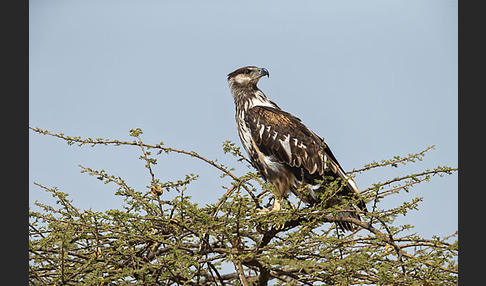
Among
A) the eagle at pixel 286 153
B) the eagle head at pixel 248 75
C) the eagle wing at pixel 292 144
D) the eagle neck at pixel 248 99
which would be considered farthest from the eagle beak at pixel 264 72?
the eagle wing at pixel 292 144

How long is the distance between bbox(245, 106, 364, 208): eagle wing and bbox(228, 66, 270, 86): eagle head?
0.63m

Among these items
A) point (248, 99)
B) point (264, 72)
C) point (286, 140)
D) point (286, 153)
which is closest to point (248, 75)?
point (264, 72)

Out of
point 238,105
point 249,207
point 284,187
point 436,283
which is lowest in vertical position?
point 436,283

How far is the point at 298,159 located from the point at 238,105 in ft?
3.70

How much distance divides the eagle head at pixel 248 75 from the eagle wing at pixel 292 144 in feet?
2.06

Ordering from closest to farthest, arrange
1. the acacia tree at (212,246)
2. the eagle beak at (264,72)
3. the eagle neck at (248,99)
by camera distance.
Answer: the acacia tree at (212,246)
the eagle neck at (248,99)
the eagle beak at (264,72)

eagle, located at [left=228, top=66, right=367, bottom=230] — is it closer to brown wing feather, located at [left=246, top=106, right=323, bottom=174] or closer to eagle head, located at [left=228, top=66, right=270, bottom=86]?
brown wing feather, located at [left=246, top=106, right=323, bottom=174]

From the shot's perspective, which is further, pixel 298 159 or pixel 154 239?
pixel 298 159

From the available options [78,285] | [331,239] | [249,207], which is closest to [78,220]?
[78,285]

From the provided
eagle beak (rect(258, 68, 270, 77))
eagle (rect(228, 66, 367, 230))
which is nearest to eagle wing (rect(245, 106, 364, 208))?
eagle (rect(228, 66, 367, 230))

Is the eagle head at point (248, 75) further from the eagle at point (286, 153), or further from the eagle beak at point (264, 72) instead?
the eagle at point (286, 153)

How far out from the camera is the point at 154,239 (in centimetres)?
405

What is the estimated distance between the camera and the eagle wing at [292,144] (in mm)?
5719

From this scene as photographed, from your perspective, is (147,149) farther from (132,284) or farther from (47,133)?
(132,284)
